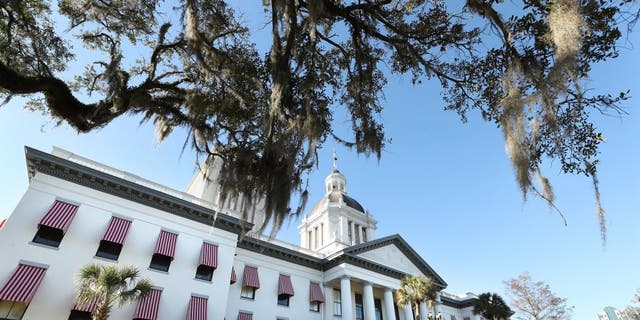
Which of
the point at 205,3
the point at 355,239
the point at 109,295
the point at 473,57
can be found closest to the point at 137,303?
the point at 109,295

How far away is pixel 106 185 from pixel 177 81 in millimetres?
10969

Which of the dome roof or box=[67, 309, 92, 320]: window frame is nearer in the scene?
box=[67, 309, 92, 320]: window frame

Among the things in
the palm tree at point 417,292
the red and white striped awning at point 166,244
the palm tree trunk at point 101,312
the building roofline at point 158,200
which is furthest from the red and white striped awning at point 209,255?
the palm tree at point 417,292

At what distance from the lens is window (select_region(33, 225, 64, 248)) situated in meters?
12.7

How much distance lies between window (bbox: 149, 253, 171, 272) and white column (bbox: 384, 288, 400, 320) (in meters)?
15.7

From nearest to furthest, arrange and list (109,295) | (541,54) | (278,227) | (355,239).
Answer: (541,54), (278,227), (109,295), (355,239)

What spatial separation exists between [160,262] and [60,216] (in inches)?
174

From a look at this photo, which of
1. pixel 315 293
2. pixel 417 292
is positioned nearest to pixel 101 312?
pixel 315 293

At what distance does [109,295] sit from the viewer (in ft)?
36.3

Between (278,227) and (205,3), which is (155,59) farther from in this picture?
(278,227)

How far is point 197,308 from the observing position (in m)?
14.8

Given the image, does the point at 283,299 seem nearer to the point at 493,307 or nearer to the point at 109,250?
the point at 109,250

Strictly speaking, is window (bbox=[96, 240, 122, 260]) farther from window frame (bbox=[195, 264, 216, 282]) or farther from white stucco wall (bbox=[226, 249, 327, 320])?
white stucco wall (bbox=[226, 249, 327, 320])

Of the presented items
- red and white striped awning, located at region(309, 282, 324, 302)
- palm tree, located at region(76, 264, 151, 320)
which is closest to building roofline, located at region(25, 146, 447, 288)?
red and white striped awning, located at region(309, 282, 324, 302)
